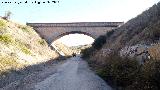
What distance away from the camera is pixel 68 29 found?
275 ft

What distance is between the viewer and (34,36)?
75438 millimetres

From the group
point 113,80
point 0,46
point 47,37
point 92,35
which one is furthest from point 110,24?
point 113,80

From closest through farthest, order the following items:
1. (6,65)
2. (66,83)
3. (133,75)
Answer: (133,75) < (66,83) < (6,65)

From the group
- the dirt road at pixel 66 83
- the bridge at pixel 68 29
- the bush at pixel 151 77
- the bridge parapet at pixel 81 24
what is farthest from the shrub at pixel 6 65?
the bridge parapet at pixel 81 24

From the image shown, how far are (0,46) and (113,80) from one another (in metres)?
26.6

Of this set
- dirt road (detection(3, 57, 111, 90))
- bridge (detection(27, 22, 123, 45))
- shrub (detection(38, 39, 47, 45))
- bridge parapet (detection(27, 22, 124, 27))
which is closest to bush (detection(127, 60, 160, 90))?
dirt road (detection(3, 57, 111, 90))

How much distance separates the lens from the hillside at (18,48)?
36.6m

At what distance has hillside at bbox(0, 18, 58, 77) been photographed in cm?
3662

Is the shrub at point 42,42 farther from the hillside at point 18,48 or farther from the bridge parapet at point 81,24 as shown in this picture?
the bridge parapet at point 81,24

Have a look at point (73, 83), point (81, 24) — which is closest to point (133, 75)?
point (73, 83)

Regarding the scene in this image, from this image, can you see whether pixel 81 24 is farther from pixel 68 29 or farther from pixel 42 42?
pixel 42 42

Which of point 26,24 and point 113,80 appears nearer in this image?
point 113,80

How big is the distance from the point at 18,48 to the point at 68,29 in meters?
33.7

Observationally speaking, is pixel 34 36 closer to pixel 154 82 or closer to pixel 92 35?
pixel 92 35
